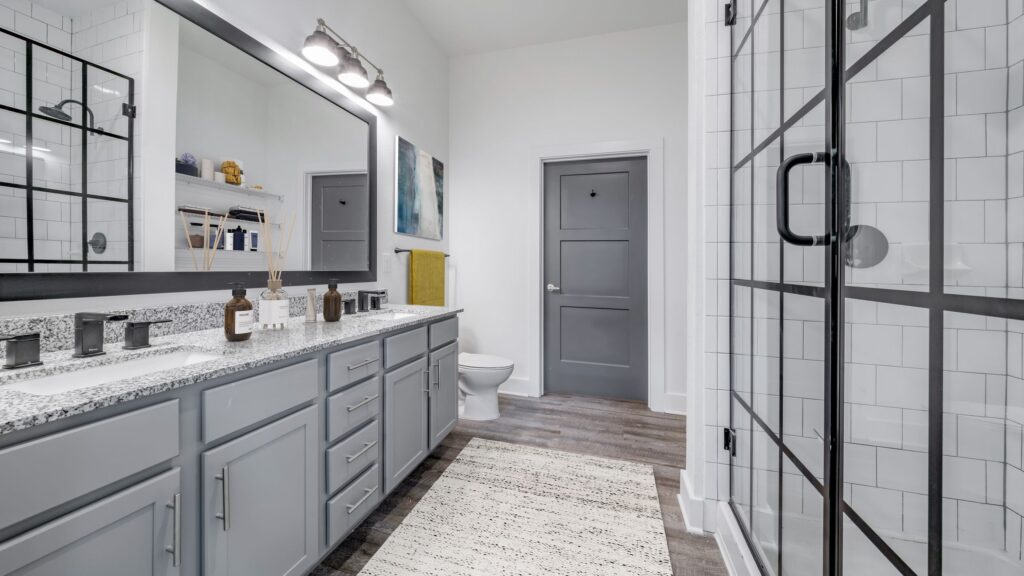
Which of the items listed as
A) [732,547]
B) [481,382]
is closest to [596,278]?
[481,382]

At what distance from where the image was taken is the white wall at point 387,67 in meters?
1.61

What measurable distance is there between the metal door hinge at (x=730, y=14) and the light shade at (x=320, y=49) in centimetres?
170

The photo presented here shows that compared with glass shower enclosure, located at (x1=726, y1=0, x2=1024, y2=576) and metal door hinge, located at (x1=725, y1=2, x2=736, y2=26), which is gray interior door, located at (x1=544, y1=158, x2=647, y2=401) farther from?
glass shower enclosure, located at (x1=726, y1=0, x2=1024, y2=576)

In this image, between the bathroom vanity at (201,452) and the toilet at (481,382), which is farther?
the toilet at (481,382)

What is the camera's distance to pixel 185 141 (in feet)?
4.46

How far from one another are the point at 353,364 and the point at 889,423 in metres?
1.41

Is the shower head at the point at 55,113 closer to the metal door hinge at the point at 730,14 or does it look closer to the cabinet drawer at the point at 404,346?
the cabinet drawer at the point at 404,346

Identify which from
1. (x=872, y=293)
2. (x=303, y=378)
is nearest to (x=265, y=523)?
(x=303, y=378)

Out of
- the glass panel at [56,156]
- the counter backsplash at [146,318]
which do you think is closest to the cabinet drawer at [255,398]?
the counter backsplash at [146,318]

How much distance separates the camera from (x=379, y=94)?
2264 millimetres

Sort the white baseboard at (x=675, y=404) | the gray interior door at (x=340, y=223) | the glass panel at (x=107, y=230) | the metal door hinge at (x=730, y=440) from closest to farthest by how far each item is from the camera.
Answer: the glass panel at (x=107, y=230) → the metal door hinge at (x=730, y=440) → the gray interior door at (x=340, y=223) → the white baseboard at (x=675, y=404)

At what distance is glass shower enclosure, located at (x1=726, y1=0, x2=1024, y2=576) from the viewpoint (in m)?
0.47

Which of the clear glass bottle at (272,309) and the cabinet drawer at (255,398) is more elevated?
the clear glass bottle at (272,309)

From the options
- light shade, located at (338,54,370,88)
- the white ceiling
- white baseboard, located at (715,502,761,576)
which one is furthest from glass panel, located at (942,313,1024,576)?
the white ceiling
